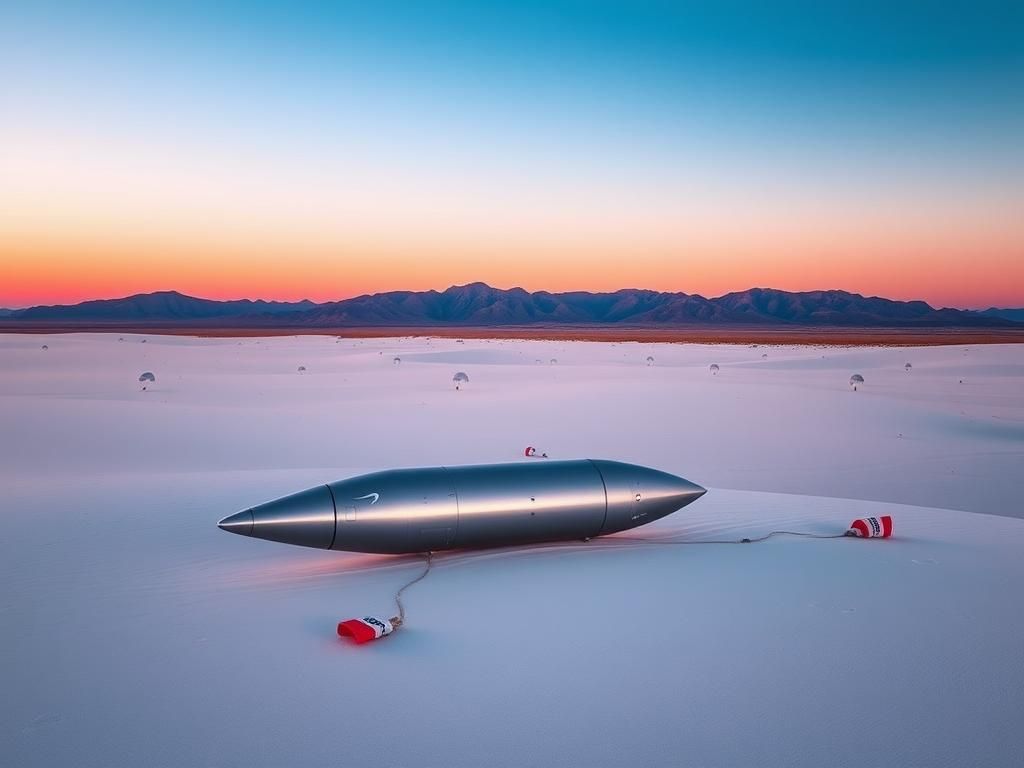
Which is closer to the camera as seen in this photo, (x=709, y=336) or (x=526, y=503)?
(x=526, y=503)

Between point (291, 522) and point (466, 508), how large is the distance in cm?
175

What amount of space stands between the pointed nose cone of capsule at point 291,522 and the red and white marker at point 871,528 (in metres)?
6.41

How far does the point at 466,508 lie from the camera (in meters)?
7.58

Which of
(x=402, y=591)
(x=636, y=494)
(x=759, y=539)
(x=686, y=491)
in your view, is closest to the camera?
Answer: (x=402, y=591)

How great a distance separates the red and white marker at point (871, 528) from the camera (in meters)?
9.09

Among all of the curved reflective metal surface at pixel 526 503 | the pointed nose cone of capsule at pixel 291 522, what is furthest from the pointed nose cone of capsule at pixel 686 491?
the pointed nose cone of capsule at pixel 291 522

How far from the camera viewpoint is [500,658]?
547cm

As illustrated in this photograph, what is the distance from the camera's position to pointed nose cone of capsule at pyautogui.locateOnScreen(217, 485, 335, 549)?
698 cm

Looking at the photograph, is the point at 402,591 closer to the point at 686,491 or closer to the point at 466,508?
the point at 466,508

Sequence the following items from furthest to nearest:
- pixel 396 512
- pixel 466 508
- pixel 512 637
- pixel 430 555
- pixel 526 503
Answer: pixel 430 555 < pixel 526 503 < pixel 466 508 < pixel 396 512 < pixel 512 637

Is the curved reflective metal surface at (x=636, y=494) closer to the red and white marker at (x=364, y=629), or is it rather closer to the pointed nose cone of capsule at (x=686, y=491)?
the pointed nose cone of capsule at (x=686, y=491)

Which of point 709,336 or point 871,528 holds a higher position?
point 709,336

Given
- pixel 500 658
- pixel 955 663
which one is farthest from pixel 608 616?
pixel 955 663

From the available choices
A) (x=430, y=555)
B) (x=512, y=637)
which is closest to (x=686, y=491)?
(x=430, y=555)
